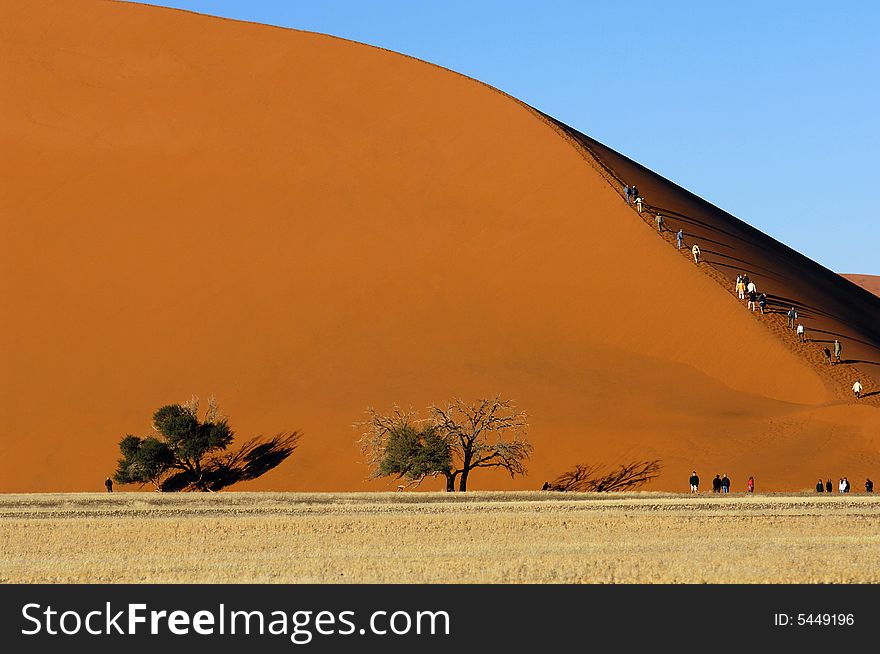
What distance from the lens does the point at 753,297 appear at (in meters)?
47.1

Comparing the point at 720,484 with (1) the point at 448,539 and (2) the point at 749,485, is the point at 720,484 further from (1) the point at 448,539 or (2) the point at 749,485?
(1) the point at 448,539

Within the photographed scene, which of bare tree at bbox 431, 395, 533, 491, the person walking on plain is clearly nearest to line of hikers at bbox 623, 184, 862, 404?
the person walking on plain

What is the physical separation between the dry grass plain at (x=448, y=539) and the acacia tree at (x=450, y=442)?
379 cm

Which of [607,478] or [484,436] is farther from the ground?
[484,436]

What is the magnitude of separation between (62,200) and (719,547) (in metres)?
37.8

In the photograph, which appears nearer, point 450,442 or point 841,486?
point 841,486

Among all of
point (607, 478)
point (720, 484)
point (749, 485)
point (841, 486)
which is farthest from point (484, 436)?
point (841, 486)

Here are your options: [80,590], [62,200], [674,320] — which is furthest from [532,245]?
[80,590]

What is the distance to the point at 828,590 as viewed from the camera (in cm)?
1348

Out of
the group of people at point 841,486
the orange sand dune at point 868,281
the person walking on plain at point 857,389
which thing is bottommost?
the group of people at point 841,486

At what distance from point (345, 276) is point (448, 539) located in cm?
2655

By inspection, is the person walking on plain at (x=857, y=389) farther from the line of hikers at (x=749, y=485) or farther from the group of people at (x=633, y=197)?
the group of people at (x=633, y=197)

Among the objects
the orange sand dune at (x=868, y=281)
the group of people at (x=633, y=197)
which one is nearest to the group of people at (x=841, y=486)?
the group of people at (x=633, y=197)

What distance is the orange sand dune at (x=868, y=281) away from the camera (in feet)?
439
